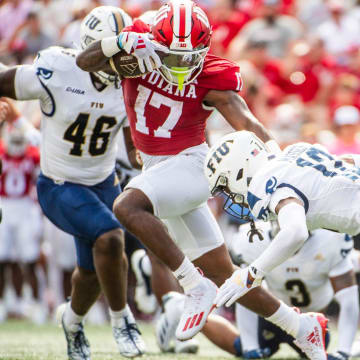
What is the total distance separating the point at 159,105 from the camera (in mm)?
4684

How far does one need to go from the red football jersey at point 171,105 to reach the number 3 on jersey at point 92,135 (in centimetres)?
56

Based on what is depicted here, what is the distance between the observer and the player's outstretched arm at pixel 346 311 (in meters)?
5.21

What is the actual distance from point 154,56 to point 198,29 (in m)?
0.29

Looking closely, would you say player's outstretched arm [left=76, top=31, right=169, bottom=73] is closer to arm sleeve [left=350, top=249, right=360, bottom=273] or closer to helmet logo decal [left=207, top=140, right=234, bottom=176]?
helmet logo decal [left=207, top=140, right=234, bottom=176]

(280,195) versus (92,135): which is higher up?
(280,195)

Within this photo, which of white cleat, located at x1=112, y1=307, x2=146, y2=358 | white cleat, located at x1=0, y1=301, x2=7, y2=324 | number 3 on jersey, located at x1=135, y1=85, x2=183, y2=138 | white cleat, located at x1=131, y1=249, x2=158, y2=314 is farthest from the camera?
white cleat, located at x1=0, y1=301, x2=7, y2=324

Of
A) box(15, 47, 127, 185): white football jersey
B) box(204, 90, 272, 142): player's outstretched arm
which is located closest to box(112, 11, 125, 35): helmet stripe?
box(15, 47, 127, 185): white football jersey

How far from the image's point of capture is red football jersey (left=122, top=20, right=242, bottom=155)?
4.65 meters

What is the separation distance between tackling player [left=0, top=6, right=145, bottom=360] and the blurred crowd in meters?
2.93

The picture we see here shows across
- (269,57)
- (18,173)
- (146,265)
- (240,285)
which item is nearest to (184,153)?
(240,285)

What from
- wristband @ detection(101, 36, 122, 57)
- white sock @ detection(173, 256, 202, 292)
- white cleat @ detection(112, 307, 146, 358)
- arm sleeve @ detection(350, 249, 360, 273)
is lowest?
arm sleeve @ detection(350, 249, 360, 273)

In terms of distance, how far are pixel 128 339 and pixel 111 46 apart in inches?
67.3

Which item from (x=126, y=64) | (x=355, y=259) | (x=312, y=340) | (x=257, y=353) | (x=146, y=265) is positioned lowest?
(x=146, y=265)

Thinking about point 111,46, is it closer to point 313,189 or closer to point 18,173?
point 313,189
